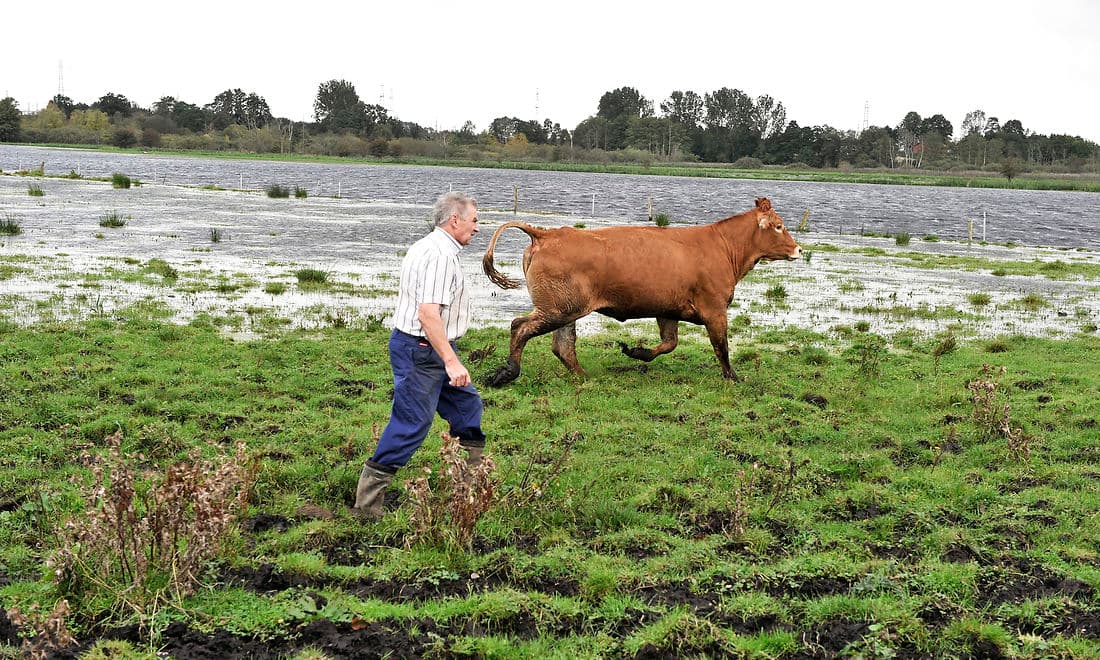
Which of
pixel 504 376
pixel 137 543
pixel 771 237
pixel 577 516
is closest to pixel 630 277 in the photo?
pixel 504 376

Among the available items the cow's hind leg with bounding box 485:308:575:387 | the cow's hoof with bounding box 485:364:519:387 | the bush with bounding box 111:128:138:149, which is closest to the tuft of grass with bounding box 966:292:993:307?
the cow's hind leg with bounding box 485:308:575:387

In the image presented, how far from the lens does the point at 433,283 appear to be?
6.12m

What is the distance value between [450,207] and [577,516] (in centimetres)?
234

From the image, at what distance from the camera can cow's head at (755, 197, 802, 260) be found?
11.6 m

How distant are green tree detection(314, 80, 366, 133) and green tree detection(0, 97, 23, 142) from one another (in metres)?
55.9

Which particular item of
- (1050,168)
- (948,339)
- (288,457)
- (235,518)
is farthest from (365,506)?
(1050,168)

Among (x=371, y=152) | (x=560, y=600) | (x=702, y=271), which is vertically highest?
(x=371, y=152)

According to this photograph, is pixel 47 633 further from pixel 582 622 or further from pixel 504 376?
pixel 504 376

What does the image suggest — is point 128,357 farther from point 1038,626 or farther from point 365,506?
point 1038,626

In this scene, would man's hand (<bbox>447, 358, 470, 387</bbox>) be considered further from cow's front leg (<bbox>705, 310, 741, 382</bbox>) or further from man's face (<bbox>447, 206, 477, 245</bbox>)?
cow's front leg (<bbox>705, 310, 741, 382</bbox>)

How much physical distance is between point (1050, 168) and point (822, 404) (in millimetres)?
163505

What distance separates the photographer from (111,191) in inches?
1817

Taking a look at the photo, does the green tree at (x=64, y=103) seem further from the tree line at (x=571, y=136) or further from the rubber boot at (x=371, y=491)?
the rubber boot at (x=371, y=491)

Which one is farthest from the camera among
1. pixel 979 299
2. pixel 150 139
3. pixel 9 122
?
pixel 150 139
